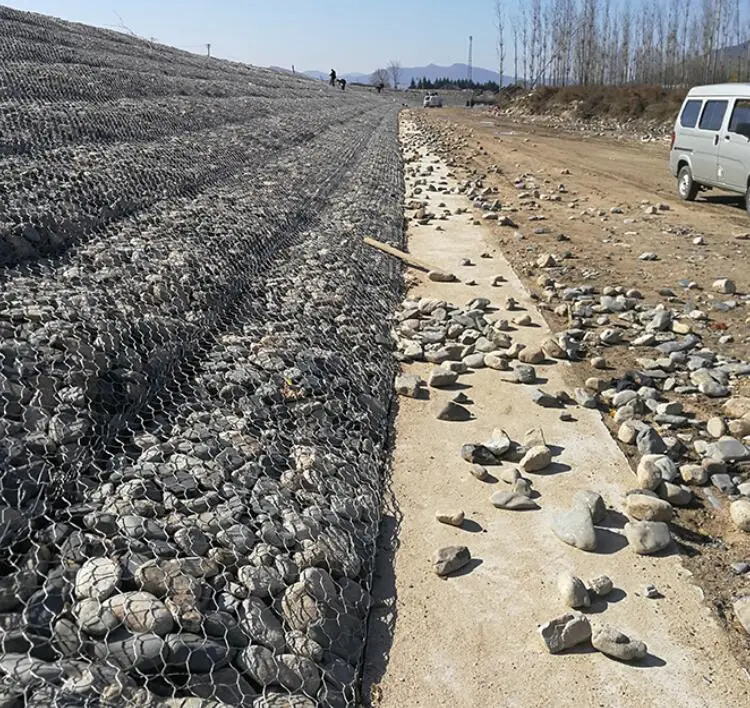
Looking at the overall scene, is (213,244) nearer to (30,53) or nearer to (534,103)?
(30,53)

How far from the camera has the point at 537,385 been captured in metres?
5.85

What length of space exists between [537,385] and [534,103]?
51669 mm

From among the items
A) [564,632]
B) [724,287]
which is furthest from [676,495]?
[724,287]

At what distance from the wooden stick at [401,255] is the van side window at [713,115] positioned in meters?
5.89

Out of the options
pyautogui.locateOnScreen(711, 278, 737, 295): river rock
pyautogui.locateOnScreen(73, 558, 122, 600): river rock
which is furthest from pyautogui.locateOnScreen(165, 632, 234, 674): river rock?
pyautogui.locateOnScreen(711, 278, 737, 295): river rock

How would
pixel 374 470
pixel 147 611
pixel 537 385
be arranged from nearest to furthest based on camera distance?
pixel 147 611 < pixel 374 470 < pixel 537 385

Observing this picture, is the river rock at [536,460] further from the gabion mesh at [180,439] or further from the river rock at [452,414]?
the gabion mesh at [180,439]

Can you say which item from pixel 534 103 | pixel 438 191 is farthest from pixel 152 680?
pixel 534 103

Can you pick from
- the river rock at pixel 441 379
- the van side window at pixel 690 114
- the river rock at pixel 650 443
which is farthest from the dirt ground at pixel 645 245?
the van side window at pixel 690 114

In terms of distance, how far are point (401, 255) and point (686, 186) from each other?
693 centimetres

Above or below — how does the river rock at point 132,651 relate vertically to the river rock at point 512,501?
above

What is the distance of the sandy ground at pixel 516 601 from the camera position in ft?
9.71

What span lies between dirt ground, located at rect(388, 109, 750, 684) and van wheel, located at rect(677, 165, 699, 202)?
0.32 meters

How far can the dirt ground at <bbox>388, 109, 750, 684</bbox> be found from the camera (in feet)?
12.7
